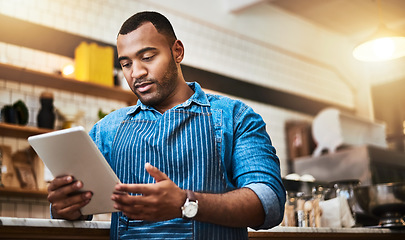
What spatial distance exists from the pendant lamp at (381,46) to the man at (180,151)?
295cm

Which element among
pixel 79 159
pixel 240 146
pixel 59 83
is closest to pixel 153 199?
pixel 79 159

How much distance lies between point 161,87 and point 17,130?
8.23 ft

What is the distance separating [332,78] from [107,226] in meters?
5.73

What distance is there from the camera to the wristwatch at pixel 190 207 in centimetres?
118

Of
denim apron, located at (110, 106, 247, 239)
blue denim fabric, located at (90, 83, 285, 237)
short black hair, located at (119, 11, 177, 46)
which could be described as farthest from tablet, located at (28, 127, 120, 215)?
short black hair, located at (119, 11, 177, 46)

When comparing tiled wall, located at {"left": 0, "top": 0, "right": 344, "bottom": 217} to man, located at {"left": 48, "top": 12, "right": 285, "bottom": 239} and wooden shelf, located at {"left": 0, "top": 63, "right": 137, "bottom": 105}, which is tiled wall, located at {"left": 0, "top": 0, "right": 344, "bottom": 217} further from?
man, located at {"left": 48, "top": 12, "right": 285, "bottom": 239}

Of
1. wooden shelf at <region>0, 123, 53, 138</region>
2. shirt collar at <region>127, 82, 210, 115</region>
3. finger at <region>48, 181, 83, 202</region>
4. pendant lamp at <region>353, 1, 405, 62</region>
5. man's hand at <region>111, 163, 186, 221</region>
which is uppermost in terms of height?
pendant lamp at <region>353, 1, 405, 62</region>

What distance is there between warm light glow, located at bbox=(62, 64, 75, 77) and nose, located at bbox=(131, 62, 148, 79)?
2851 millimetres

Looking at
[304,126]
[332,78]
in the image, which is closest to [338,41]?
[332,78]

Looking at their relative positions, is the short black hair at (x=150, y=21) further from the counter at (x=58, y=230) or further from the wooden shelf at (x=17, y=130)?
the wooden shelf at (x=17, y=130)

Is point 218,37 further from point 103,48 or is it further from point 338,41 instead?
point 338,41

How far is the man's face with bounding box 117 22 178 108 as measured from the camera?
142 centimetres

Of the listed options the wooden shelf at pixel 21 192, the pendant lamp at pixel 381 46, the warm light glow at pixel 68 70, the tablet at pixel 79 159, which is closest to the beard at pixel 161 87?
the tablet at pixel 79 159

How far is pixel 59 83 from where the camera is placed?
394cm
